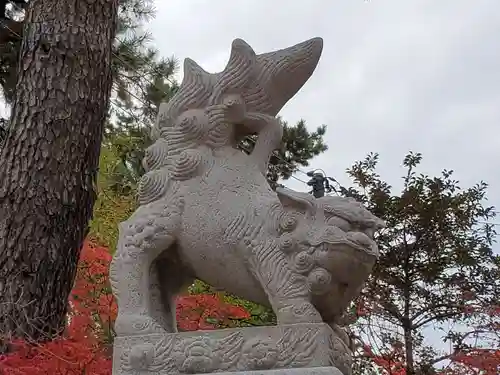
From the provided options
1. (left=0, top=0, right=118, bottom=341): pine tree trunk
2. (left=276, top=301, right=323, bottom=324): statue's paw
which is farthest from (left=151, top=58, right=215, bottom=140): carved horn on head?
(left=0, top=0, right=118, bottom=341): pine tree trunk

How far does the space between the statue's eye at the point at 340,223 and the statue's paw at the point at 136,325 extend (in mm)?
539

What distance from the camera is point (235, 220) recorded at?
5.94ft

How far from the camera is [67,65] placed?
3463mm

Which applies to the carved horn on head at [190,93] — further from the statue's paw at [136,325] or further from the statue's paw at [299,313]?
the statue's paw at [299,313]

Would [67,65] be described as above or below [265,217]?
above

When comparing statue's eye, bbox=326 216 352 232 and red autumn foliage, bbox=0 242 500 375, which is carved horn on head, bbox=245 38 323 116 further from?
red autumn foliage, bbox=0 242 500 375

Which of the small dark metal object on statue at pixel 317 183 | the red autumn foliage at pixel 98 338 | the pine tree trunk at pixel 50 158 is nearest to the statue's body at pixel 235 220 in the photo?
the red autumn foliage at pixel 98 338

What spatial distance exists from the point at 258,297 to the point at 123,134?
198 inches

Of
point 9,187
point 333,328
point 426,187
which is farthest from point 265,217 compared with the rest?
point 426,187

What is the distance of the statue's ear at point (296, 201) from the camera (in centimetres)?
176

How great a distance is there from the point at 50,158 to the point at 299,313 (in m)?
2.02

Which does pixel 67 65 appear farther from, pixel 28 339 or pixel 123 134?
pixel 123 134

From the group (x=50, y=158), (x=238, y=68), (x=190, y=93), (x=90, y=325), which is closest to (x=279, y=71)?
(x=238, y=68)

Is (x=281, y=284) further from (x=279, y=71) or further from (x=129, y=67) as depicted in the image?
(x=129, y=67)
